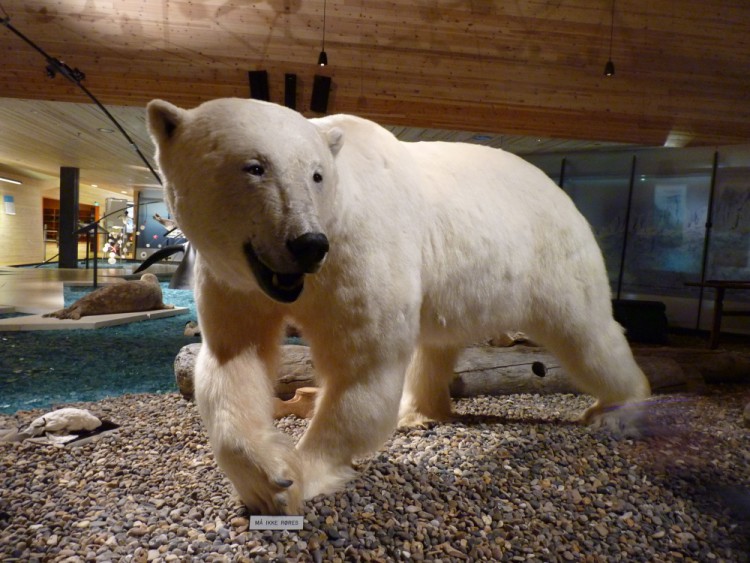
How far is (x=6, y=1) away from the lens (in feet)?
12.5

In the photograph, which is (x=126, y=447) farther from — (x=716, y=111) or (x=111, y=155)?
(x=716, y=111)

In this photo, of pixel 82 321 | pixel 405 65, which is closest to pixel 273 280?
pixel 405 65

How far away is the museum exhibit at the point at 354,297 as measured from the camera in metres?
1.60

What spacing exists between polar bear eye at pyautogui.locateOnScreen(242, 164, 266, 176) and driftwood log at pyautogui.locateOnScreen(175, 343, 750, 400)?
2.13 meters

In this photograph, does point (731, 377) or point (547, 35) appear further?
point (547, 35)

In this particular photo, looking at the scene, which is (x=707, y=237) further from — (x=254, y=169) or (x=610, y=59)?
(x=254, y=169)

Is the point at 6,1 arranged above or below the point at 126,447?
above

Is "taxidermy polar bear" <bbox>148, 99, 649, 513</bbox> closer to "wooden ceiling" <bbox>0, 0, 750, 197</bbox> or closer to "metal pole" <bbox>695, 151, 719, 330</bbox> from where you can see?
"wooden ceiling" <bbox>0, 0, 750, 197</bbox>

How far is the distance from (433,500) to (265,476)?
0.70m

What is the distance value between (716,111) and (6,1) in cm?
640

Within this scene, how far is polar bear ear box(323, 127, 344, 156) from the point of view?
1590mm

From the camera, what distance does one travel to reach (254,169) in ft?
4.42

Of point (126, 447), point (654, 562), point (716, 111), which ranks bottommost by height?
point (126, 447)

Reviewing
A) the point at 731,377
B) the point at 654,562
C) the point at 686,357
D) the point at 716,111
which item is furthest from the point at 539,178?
the point at 716,111
